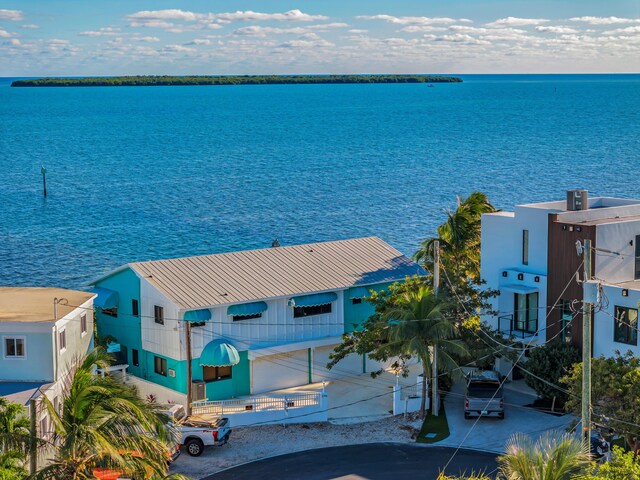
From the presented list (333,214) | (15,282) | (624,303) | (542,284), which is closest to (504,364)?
→ (542,284)

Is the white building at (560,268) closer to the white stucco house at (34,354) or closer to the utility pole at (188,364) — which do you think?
the utility pole at (188,364)

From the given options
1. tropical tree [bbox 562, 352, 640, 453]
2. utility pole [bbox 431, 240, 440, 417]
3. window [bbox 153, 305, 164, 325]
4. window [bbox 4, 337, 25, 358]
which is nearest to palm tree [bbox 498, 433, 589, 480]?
tropical tree [bbox 562, 352, 640, 453]

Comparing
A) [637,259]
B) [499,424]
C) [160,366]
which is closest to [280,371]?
[160,366]

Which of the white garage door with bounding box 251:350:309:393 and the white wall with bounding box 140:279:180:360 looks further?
the white garage door with bounding box 251:350:309:393

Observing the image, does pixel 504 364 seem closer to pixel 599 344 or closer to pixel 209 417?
pixel 599 344

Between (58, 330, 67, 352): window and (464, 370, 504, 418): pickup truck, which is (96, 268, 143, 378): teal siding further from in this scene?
(464, 370, 504, 418): pickup truck

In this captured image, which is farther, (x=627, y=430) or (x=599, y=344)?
(x=599, y=344)
